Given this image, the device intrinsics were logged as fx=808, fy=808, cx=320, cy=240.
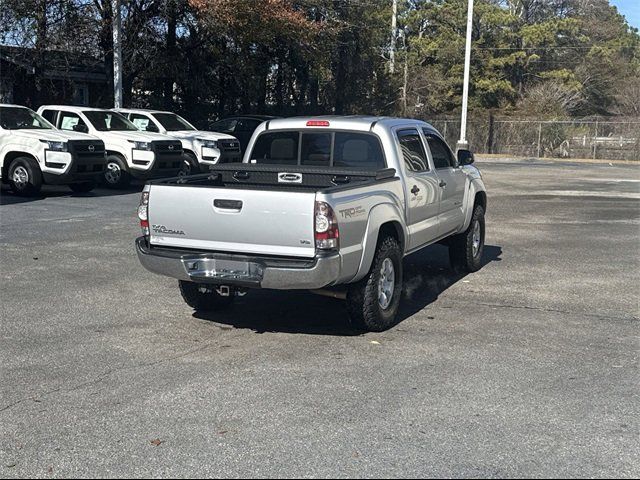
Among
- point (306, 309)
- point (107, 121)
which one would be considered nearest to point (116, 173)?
point (107, 121)

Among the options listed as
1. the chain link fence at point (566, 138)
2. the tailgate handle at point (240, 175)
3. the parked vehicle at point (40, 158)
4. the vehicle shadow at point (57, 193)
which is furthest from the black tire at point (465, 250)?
the chain link fence at point (566, 138)

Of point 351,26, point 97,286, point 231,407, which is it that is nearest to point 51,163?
point 97,286

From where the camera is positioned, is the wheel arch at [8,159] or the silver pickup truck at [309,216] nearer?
the silver pickup truck at [309,216]

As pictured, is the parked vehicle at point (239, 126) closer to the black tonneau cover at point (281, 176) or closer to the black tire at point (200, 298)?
the black tonneau cover at point (281, 176)

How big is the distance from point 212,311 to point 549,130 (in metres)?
38.1

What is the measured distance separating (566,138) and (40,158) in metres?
32.6

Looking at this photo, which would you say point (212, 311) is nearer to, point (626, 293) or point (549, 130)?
point (626, 293)

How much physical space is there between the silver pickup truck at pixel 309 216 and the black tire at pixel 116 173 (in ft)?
35.4

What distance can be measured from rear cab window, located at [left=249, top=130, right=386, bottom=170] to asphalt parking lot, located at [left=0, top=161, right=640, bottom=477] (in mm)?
1414

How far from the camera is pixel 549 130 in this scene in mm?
42906

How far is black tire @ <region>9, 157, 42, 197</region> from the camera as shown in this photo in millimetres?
16234

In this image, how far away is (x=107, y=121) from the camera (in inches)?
762

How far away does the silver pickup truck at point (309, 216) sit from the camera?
6.27 m

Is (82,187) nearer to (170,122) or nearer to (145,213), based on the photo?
(170,122)
